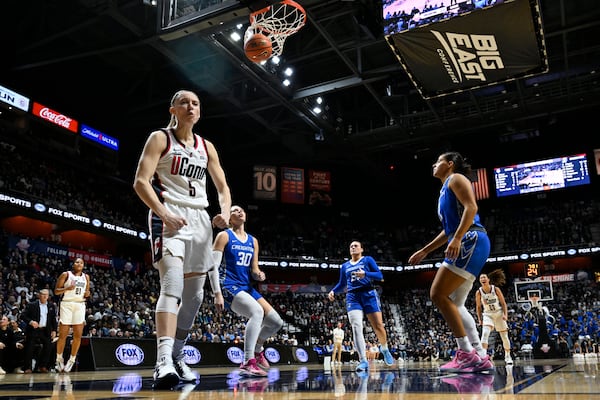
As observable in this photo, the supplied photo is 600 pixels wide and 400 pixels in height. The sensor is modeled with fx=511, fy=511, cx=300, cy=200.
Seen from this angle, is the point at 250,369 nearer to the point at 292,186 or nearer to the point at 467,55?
the point at 467,55

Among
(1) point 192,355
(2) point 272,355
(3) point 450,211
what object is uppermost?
(3) point 450,211

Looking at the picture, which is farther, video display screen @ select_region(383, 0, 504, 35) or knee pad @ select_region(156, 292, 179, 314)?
video display screen @ select_region(383, 0, 504, 35)

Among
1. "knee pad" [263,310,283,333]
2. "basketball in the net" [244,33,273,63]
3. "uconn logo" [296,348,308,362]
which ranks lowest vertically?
"uconn logo" [296,348,308,362]

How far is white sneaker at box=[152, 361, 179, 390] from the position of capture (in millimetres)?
3104

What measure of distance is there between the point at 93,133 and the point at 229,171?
8.87 meters

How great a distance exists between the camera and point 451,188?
4660 mm

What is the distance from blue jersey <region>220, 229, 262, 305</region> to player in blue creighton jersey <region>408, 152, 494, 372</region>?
1966mm

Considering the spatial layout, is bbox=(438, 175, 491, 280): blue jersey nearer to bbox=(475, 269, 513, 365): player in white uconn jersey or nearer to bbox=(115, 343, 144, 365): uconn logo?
bbox=(475, 269, 513, 365): player in white uconn jersey

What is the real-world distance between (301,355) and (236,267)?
399 inches

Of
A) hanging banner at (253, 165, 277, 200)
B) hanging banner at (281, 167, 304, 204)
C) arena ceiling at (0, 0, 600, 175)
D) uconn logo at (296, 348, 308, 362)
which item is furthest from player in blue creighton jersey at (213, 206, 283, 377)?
hanging banner at (281, 167, 304, 204)

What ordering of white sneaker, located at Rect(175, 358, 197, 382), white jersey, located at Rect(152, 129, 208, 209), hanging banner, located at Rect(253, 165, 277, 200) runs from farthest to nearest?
hanging banner, located at Rect(253, 165, 277, 200), white sneaker, located at Rect(175, 358, 197, 382), white jersey, located at Rect(152, 129, 208, 209)

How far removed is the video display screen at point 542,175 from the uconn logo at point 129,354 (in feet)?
84.4

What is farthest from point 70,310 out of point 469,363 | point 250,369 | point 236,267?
point 469,363

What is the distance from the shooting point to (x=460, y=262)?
4555 mm
